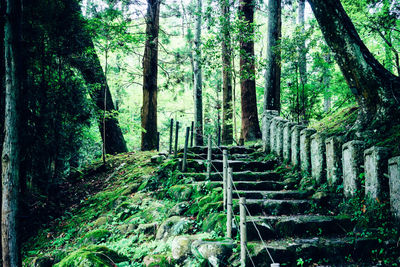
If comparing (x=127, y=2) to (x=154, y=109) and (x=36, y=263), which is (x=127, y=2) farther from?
(x=36, y=263)

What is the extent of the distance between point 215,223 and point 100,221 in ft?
9.62

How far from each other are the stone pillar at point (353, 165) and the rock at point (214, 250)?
2072mm

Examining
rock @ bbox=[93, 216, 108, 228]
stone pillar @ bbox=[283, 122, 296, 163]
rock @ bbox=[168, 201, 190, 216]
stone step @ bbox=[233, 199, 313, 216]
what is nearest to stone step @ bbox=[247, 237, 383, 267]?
stone step @ bbox=[233, 199, 313, 216]

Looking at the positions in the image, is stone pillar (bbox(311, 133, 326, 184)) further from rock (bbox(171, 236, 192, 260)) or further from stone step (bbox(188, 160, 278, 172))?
rock (bbox(171, 236, 192, 260))

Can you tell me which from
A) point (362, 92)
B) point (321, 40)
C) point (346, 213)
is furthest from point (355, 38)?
point (321, 40)

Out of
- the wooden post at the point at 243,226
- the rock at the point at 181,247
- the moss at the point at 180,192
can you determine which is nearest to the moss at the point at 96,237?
the moss at the point at 180,192

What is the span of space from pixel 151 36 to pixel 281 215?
801cm

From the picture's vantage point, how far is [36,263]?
427 cm

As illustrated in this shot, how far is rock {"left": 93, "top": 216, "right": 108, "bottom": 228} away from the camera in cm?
557

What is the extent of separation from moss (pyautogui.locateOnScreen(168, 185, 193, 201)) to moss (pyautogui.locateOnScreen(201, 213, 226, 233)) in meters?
1.17

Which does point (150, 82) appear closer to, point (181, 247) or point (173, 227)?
point (173, 227)

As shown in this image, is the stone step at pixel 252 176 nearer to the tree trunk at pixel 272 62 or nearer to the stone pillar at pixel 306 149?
the stone pillar at pixel 306 149

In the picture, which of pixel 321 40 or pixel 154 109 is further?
pixel 154 109

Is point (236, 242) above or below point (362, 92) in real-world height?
below
